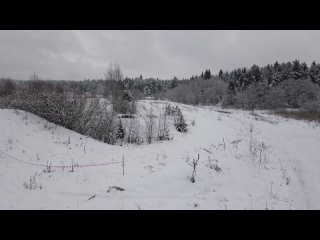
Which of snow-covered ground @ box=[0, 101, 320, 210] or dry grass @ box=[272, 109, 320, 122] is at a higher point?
dry grass @ box=[272, 109, 320, 122]

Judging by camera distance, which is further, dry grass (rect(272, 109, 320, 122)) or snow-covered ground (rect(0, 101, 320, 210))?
dry grass (rect(272, 109, 320, 122))

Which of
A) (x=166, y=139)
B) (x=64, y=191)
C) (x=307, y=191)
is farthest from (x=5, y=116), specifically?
(x=307, y=191)

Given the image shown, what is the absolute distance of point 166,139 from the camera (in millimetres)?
16328

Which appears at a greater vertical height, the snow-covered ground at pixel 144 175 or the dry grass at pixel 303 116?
the dry grass at pixel 303 116

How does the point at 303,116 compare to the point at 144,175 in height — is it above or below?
above

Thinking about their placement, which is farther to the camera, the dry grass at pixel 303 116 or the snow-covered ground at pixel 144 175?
the dry grass at pixel 303 116

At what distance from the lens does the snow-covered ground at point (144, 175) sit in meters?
6.26

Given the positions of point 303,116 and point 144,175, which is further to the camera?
point 303,116

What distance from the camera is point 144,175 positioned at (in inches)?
322

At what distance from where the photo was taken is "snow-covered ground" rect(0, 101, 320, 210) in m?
6.26

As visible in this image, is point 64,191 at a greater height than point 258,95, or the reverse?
point 258,95
